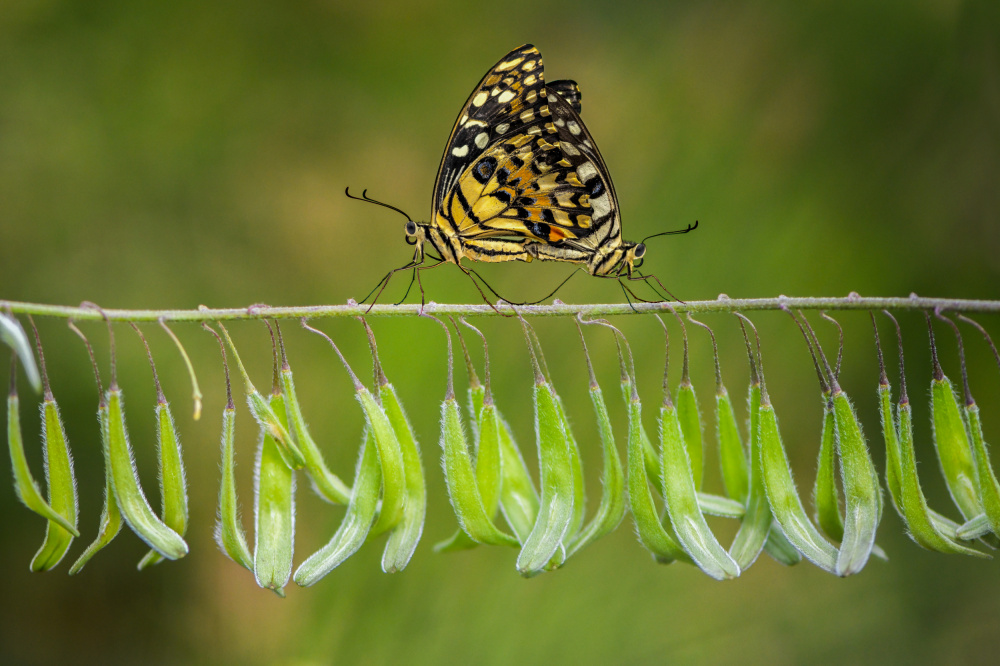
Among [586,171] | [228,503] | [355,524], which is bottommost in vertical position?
[355,524]

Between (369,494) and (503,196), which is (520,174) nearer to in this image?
(503,196)

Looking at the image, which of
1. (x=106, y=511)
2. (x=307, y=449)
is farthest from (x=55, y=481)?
(x=307, y=449)

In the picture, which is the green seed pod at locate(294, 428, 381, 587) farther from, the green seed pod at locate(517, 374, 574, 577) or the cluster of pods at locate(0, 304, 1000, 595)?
the green seed pod at locate(517, 374, 574, 577)

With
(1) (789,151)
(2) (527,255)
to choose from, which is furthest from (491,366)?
(1) (789,151)

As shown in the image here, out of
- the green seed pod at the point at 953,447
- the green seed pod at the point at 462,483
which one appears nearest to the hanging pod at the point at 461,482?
the green seed pod at the point at 462,483

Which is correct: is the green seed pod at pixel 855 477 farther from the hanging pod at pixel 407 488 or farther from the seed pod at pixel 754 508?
the hanging pod at pixel 407 488
